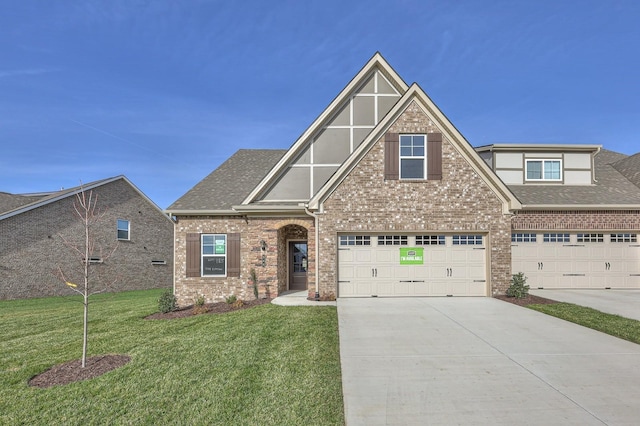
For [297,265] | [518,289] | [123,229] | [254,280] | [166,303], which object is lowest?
[166,303]

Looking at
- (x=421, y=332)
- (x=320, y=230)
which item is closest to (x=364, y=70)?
(x=320, y=230)

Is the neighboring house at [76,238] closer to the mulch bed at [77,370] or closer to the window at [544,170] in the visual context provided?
the mulch bed at [77,370]

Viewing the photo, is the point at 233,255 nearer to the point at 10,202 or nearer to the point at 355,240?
the point at 355,240

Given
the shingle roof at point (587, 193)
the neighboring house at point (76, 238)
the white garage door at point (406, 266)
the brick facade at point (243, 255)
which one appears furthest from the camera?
the neighboring house at point (76, 238)

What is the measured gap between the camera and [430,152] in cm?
1221

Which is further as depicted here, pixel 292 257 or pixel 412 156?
pixel 292 257

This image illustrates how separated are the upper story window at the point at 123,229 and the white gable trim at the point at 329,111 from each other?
509 inches

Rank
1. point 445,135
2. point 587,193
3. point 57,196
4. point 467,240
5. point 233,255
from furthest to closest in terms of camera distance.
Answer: point 57,196 → point 587,193 → point 233,255 → point 467,240 → point 445,135

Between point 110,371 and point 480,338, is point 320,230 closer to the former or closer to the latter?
point 480,338

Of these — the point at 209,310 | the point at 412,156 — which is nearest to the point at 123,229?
the point at 209,310

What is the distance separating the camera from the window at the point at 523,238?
14.0 m

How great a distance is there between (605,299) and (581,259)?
256 cm

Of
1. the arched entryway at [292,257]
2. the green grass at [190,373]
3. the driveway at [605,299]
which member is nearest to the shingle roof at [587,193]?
the driveway at [605,299]

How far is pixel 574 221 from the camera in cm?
1390
